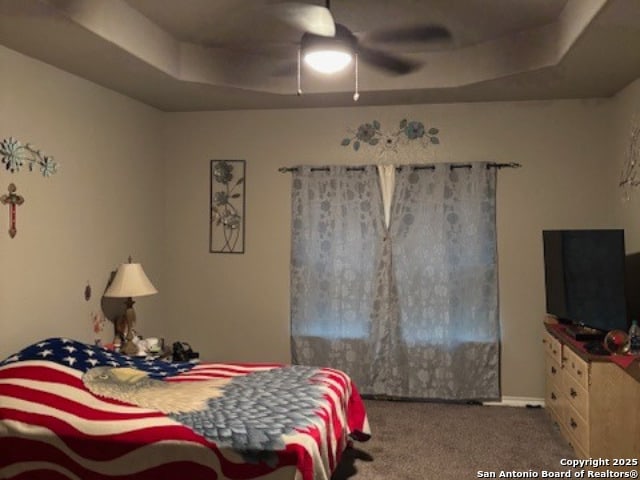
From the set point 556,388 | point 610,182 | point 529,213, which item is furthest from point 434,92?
point 556,388

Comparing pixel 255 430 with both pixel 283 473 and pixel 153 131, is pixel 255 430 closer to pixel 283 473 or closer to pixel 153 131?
pixel 283 473

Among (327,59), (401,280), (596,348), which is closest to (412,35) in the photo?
(327,59)

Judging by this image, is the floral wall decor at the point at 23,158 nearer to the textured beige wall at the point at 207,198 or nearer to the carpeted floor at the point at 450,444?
→ the textured beige wall at the point at 207,198

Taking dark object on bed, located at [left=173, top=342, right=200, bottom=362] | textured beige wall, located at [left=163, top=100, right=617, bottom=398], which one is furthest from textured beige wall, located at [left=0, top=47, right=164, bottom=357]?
dark object on bed, located at [left=173, top=342, right=200, bottom=362]

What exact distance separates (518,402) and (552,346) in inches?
27.2

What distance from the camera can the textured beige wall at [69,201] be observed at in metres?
3.20

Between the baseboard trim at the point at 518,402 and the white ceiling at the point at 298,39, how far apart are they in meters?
2.33

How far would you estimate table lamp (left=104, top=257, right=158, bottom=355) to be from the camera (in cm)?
387

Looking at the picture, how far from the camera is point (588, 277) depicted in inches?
140

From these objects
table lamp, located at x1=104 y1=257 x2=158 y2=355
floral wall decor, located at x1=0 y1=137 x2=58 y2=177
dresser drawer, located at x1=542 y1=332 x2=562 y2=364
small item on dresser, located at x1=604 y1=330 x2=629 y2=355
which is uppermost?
floral wall decor, located at x1=0 y1=137 x2=58 y2=177

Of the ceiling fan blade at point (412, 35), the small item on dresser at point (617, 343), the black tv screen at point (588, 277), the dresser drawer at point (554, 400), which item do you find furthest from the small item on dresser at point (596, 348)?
the ceiling fan blade at point (412, 35)

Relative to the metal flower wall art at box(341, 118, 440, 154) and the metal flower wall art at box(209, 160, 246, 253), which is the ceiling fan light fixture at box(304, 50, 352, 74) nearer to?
the metal flower wall art at box(341, 118, 440, 154)

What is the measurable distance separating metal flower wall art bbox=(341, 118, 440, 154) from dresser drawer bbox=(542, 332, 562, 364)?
1.70 meters

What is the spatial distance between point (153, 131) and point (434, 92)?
2.31 metres
